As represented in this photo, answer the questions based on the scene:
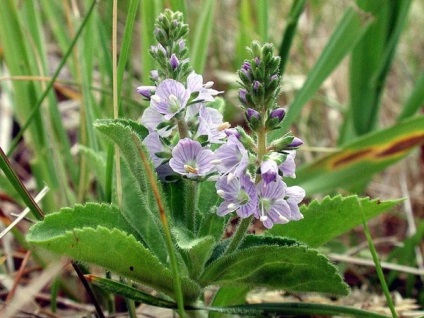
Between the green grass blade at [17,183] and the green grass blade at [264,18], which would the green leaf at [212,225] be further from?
the green grass blade at [264,18]

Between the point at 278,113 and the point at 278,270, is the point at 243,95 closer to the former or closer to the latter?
the point at 278,113

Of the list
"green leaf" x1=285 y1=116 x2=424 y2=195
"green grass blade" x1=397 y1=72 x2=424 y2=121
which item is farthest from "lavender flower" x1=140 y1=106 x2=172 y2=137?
"green grass blade" x1=397 y1=72 x2=424 y2=121

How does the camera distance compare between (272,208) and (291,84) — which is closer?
(272,208)

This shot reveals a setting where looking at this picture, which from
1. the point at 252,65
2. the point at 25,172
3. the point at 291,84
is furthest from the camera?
the point at 291,84

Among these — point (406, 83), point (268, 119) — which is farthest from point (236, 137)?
point (406, 83)

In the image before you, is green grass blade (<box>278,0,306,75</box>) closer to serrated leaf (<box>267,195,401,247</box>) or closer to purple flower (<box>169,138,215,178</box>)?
serrated leaf (<box>267,195,401,247</box>)

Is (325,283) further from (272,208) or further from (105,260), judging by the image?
(105,260)
